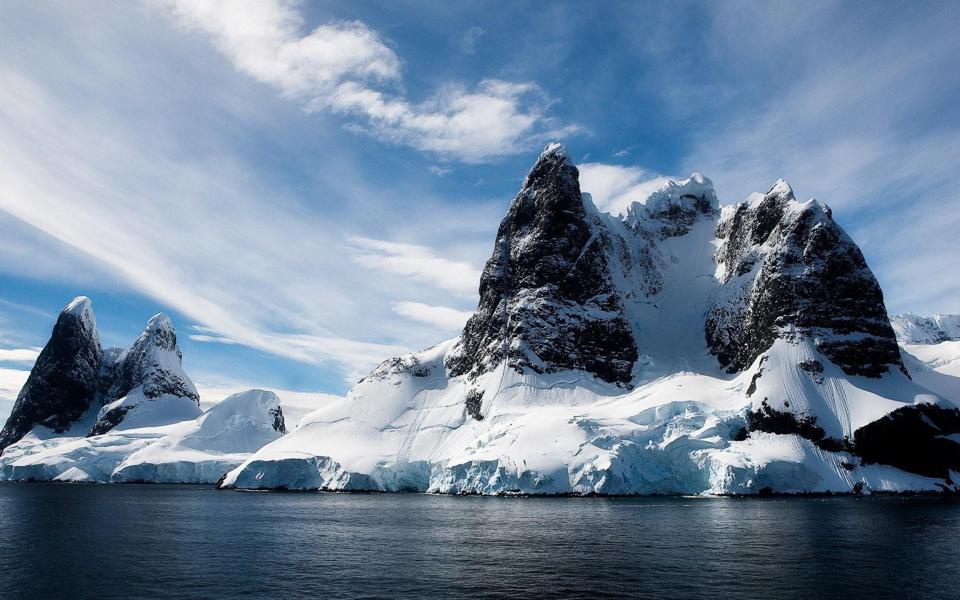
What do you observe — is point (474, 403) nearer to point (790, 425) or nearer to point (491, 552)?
point (790, 425)

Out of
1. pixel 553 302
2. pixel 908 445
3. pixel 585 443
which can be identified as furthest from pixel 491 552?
pixel 553 302

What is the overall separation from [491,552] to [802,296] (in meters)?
115

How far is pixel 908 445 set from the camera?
116m

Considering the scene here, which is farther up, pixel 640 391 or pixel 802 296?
pixel 802 296

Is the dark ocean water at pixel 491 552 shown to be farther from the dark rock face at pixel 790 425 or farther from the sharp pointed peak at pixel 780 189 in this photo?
the sharp pointed peak at pixel 780 189

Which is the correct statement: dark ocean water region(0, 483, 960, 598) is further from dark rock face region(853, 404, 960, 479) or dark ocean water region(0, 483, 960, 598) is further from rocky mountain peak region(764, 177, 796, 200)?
rocky mountain peak region(764, 177, 796, 200)

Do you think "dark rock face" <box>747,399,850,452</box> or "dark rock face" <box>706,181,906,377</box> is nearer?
"dark rock face" <box>747,399,850,452</box>

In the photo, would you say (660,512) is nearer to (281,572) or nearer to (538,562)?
(538,562)

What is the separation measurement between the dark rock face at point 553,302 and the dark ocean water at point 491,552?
7902 centimetres

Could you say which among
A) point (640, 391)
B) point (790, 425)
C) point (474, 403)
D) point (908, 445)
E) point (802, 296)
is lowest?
point (908, 445)

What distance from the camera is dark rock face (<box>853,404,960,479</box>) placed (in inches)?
4550

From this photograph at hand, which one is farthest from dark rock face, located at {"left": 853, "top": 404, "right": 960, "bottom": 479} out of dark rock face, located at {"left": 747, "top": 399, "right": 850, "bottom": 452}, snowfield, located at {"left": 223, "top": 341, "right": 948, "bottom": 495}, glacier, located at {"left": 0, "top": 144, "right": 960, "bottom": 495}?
dark rock face, located at {"left": 747, "top": 399, "right": 850, "bottom": 452}

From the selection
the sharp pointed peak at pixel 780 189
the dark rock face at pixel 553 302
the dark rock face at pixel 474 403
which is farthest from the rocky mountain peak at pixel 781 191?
the dark rock face at pixel 474 403

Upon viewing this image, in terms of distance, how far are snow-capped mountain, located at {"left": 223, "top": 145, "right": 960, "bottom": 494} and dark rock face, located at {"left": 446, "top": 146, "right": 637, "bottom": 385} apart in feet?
1.69
